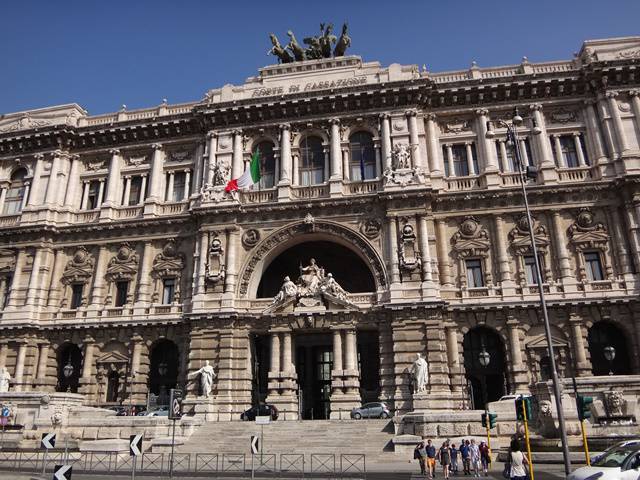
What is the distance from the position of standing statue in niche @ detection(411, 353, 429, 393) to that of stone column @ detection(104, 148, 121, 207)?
25.1 meters

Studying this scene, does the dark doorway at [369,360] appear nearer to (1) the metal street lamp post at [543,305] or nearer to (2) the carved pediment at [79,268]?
(1) the metal street lamp post at [543,305]

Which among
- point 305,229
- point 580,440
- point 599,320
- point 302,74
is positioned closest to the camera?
point 580,440

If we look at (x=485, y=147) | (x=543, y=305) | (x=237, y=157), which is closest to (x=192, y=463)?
(x=543, y=305)

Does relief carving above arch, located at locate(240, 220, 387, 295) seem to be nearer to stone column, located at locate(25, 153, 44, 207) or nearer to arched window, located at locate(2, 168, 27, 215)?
stone column, located at locate(25, 153, 44, 207)

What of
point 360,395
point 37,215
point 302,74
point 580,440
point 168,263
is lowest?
point 580,440

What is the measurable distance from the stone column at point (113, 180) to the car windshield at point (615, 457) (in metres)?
35.1

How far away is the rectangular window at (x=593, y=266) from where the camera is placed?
3108 cm

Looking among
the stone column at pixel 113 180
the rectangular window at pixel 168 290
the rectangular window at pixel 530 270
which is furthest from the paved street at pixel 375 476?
the stone column at pixel 113 180

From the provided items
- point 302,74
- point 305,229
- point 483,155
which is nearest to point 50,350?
point 305,229

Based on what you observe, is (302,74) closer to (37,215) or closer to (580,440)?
(37,215)

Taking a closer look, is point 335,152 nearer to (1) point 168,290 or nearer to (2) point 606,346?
(1) point 168,290

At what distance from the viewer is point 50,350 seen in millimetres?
35438

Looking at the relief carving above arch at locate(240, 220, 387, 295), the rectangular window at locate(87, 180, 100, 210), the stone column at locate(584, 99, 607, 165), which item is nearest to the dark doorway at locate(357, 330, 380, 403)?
the relief carving above arch at locate(240, 220, 387, 295)

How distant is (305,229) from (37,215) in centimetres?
2093
